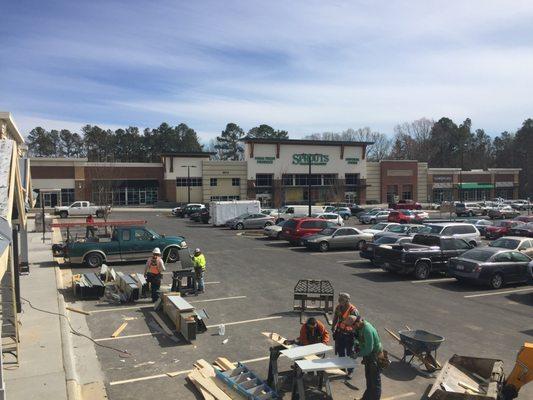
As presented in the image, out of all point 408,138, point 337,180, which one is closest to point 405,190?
point 337,180

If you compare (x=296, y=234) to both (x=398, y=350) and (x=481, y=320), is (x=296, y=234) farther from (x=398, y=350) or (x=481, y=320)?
(x=398, y=350)

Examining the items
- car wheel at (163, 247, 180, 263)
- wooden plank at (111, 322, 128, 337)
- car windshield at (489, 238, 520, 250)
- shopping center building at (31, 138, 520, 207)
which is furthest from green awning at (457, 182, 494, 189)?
wooden plank at (111, 322, 128, 337)

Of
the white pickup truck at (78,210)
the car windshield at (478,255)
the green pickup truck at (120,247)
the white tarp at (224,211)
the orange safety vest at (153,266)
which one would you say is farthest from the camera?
the white pickup truck at (78,210)

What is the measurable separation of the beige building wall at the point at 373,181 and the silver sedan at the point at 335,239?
5490 cm

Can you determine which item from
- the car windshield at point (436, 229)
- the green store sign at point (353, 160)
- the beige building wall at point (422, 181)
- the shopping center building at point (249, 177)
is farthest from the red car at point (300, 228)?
the beige building wall at point (422, 181)

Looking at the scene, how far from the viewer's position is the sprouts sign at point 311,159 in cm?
7450

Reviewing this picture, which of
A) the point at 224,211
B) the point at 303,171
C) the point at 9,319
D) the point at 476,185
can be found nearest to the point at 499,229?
the point at 224,211

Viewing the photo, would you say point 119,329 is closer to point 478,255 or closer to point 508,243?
point 478,255

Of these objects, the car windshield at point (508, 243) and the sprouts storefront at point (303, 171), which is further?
the sprouts storefront at point (303, 171)

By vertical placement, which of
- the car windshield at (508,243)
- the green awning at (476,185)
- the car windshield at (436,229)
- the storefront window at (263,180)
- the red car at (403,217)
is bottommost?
the red car at (403,217)

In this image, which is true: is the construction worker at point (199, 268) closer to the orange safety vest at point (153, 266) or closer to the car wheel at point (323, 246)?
the orange safety vest at point (153, 266)

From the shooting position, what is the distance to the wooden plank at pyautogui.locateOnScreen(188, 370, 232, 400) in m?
7.69

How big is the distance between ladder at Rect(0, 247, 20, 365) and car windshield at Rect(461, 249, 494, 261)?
14.5 meters

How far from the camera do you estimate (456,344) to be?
10539 millimetres
